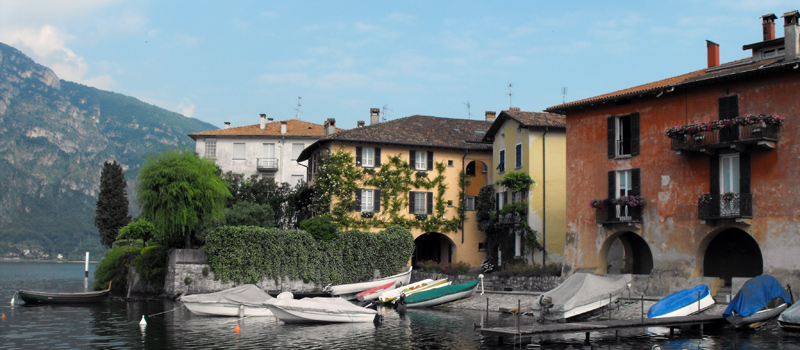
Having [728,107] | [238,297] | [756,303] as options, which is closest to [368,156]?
[238,297]

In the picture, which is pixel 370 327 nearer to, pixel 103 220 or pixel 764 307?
pixel 764 307

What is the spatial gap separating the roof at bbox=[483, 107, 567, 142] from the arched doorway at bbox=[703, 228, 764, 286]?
47.5 feet

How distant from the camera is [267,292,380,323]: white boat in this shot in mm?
32750

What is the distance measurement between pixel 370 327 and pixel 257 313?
7.18m

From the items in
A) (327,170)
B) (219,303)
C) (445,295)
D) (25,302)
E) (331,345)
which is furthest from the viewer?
(327,170)

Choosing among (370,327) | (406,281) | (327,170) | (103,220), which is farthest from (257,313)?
(103,220)

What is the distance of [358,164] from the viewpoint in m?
54.7

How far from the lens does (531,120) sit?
163ft

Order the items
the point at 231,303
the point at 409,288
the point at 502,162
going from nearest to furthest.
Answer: the point at 231,303, the point at 409,288, the point at 502,162

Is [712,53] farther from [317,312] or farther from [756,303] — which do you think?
[317,312]

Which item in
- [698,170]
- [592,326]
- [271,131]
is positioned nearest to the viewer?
[592,326]

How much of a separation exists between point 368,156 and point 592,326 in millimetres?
31401

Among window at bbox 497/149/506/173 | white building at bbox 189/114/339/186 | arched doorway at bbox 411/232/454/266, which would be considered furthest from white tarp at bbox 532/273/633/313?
white building at bbox 189/114/339/186

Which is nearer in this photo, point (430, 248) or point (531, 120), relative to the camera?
point (531, 120)
